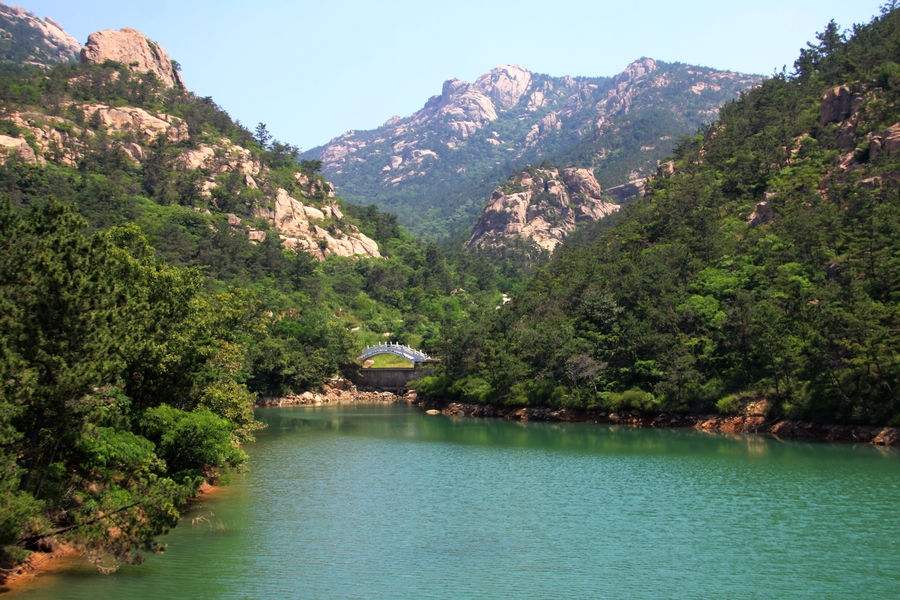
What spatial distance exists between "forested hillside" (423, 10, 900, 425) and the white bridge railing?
834 cm

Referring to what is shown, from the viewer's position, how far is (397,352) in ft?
255

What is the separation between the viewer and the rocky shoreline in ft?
125

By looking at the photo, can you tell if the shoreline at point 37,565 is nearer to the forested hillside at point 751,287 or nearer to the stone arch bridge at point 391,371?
the forested hillside at point 751,287

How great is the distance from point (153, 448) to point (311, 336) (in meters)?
55.4

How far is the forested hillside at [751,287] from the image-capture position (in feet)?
133

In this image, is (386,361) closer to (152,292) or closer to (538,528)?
(152,292)

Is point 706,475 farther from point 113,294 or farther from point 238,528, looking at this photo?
point 113,294

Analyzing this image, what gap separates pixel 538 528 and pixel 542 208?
128708 mm

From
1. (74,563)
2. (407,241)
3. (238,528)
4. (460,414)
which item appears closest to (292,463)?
(238,528)

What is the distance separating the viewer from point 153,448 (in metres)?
20.3

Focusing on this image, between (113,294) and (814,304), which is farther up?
(814,304)

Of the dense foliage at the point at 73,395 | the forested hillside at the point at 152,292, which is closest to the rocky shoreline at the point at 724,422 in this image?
the forested hillside at the point at 152,292

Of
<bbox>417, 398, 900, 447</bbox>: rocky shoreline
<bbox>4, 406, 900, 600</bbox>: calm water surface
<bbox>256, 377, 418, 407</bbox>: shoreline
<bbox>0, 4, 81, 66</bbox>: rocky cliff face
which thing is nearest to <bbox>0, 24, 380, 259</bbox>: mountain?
<bbox>256, 377, 418, 407</bbox>: shoreline

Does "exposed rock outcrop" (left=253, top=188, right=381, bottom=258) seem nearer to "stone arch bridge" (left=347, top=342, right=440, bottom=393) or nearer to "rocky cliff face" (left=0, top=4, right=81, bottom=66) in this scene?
"stone arch bridge" (left=347, top=342, right=440, bottom=393)
